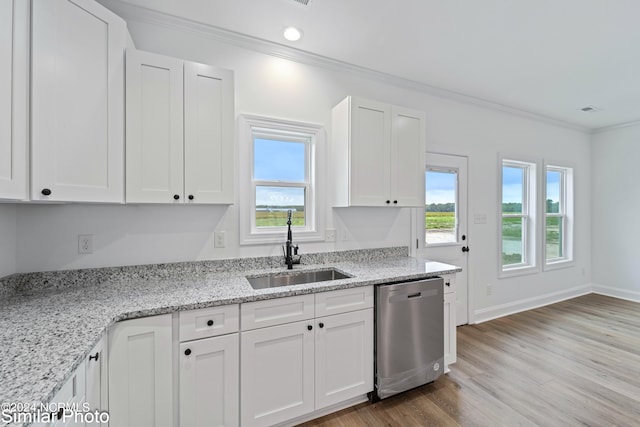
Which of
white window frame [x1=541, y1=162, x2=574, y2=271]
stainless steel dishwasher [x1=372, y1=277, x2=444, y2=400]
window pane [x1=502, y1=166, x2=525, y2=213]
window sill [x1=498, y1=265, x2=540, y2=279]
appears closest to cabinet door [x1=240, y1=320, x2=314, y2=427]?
stainless steel dishwasher [x1=372, y1=277, x2=444, y2=400]

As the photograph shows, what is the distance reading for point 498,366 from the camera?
8.30 feet

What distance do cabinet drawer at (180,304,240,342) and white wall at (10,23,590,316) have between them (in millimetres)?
688

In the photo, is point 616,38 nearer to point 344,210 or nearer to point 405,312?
point 344,210

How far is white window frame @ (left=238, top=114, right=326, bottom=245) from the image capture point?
2238 mm

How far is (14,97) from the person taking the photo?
46.8 inches

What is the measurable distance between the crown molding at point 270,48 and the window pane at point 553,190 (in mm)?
1788

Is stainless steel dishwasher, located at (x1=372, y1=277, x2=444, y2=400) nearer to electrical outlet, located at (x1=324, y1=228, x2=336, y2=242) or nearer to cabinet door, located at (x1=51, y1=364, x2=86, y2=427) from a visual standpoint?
electrical outlet, located at (x1=324, y1=228, x2=336, y2=242)

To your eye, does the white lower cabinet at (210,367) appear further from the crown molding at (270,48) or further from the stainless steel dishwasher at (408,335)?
the crown molding at (270,48)

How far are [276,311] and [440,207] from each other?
238 cm

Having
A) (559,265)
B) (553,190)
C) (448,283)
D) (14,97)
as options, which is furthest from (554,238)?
(14,97)

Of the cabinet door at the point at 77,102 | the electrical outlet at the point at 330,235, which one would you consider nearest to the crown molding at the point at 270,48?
the cabinet door at the point at 77,102

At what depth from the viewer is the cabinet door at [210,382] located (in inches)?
58.7

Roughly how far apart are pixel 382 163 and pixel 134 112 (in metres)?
1.83

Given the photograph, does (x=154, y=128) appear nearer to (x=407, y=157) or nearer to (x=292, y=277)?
(x=292, y=277)
